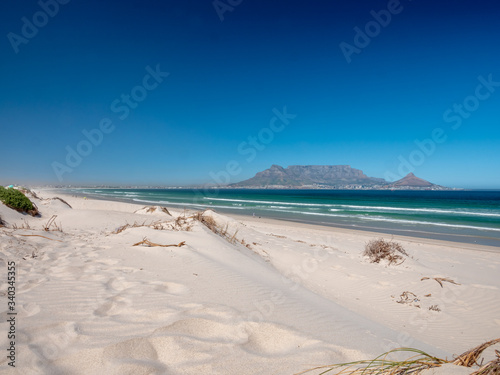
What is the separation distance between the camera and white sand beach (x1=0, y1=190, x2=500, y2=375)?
6.05ft

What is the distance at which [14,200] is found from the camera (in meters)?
10.6

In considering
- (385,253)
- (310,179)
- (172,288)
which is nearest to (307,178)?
(310,179)

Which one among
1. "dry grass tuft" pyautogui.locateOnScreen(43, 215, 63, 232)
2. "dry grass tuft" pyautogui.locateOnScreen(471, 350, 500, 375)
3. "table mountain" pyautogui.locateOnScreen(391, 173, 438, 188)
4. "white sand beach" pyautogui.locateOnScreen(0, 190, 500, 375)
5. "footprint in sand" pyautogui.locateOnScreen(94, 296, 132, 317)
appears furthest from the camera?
"table mountain" pyautogui.locateOnScreen(391, 173, 438, 188)

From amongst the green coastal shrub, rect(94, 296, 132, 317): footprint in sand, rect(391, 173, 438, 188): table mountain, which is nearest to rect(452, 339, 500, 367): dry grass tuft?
rect(94, 296, 132, 317): footprint in sand

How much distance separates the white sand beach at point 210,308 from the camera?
1843 millimetres

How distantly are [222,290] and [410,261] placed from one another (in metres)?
6.36

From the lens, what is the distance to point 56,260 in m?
4.20

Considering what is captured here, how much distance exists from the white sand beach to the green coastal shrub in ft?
22.7

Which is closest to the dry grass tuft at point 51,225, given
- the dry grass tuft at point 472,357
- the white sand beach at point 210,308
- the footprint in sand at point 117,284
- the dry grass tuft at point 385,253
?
the white sand beach at point 210,308

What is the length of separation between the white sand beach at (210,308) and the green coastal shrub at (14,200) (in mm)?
6906

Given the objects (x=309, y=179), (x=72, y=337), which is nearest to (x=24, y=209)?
(x=72, y=337)

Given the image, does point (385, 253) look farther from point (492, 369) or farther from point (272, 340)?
point (492, 369)

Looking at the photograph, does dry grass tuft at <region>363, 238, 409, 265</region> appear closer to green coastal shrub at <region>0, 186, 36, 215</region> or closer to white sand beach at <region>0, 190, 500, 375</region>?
white sand beach at <region>0, 190, 500, 375</region>

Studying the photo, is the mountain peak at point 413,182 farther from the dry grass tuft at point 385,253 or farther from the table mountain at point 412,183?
the dry grass tuft at point 385,253
